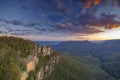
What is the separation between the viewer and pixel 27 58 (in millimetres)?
124500

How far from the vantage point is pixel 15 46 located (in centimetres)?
13475

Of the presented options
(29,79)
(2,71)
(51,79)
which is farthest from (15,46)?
(51,79)

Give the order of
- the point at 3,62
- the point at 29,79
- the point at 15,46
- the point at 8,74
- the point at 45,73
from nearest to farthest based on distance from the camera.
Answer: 1. the point at 8,74
2. the point at 3,62
3. the point at 29,79
4. the point at 15,46
5. the point at 45,73

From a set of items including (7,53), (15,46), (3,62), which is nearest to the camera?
(3,62)

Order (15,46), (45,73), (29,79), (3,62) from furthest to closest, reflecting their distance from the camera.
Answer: (45,73), (15,46), (29,79), (3,62)

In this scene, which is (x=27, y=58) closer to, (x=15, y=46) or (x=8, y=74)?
(x=15, y=46)

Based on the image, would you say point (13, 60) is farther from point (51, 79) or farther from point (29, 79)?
point (51, 79)

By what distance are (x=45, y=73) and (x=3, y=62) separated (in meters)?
84.0

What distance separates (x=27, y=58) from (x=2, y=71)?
36.6 meters

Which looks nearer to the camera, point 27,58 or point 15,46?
point 27,58

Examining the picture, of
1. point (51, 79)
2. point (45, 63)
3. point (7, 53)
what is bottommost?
point (51, 79)

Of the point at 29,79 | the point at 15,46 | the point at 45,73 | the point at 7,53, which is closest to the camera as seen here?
the point at 7,53

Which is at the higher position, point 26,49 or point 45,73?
point 26,49

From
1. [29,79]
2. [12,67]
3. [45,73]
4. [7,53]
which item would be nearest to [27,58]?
[29,79]
